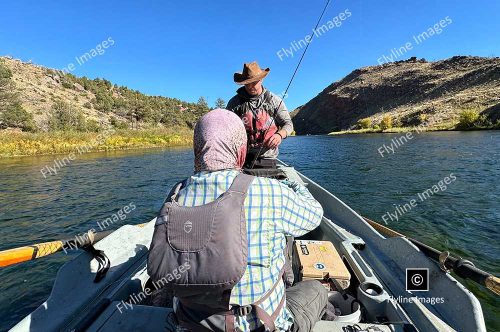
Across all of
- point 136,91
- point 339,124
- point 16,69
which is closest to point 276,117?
point 16,69

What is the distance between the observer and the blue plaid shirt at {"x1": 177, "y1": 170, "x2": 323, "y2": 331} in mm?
1567

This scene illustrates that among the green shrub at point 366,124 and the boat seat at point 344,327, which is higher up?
the green shrub at point 366,124

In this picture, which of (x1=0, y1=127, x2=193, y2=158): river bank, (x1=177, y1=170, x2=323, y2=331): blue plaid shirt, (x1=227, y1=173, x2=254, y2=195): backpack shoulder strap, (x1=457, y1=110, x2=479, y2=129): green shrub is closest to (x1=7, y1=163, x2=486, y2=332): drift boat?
(x1=177, y1=170, x2=323, y2=331): blue plaid shirt

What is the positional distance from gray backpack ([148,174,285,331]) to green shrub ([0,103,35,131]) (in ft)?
169

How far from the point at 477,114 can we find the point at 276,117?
61270 millimetres

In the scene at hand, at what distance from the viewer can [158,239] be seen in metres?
1.50

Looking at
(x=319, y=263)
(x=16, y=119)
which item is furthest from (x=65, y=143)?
(x=319, y=263)

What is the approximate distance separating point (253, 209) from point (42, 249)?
317 cm

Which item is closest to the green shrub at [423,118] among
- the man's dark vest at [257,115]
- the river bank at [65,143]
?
the river bank at [65,143]

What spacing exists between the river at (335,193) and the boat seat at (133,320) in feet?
8.45

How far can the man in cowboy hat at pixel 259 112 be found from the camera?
4441 millimetres

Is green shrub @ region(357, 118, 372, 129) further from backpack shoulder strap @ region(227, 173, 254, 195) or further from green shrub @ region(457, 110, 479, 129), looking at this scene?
backpack shoulder strap @ region(227, 173, 254, 195)
